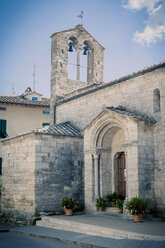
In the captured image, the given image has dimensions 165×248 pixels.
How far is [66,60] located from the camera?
18.7 meters

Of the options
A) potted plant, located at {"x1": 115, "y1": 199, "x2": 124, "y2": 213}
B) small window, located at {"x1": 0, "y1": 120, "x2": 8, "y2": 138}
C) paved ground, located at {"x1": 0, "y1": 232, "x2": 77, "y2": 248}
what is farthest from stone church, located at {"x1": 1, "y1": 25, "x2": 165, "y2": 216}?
small window, located at {"x1": 0, "y1": 120, "x2": 8, "y2": 138}

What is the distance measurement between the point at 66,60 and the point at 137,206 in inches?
425

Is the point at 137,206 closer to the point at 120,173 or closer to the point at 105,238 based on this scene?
the point at 105,238

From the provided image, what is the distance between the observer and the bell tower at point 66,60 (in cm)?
1845

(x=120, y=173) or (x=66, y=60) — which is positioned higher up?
(x=66, y=60)

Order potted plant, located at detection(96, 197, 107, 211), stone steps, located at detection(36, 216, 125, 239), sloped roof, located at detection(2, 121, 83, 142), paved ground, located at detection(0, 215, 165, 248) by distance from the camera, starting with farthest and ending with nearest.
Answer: sloped roof, located at detection(2, 121, 83, 142) < potted plant, located at detection(96, 197, 107, 211) < stone steps, located at detection(36, 216, 125, 239) < paved ground, located at detection(0, 215, 165, 248)

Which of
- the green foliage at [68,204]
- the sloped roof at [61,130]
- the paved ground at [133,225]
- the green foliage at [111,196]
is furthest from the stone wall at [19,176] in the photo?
the paved ground at [133,225]

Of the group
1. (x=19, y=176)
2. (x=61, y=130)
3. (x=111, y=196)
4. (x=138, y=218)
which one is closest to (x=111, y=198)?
(x=111, y=196)

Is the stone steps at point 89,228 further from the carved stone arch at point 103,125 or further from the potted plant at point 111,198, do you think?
the carved stone arch at point 103,125

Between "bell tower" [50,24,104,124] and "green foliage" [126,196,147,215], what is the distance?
30.5 ft

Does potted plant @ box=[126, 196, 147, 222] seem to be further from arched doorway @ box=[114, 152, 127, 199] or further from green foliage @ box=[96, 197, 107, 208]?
arched doorway @ box=[114, 152, 127, 199]

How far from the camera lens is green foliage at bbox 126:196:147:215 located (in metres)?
10.6

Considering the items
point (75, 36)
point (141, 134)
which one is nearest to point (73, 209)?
point (141, 134)

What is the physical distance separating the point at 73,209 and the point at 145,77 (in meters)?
6.46
